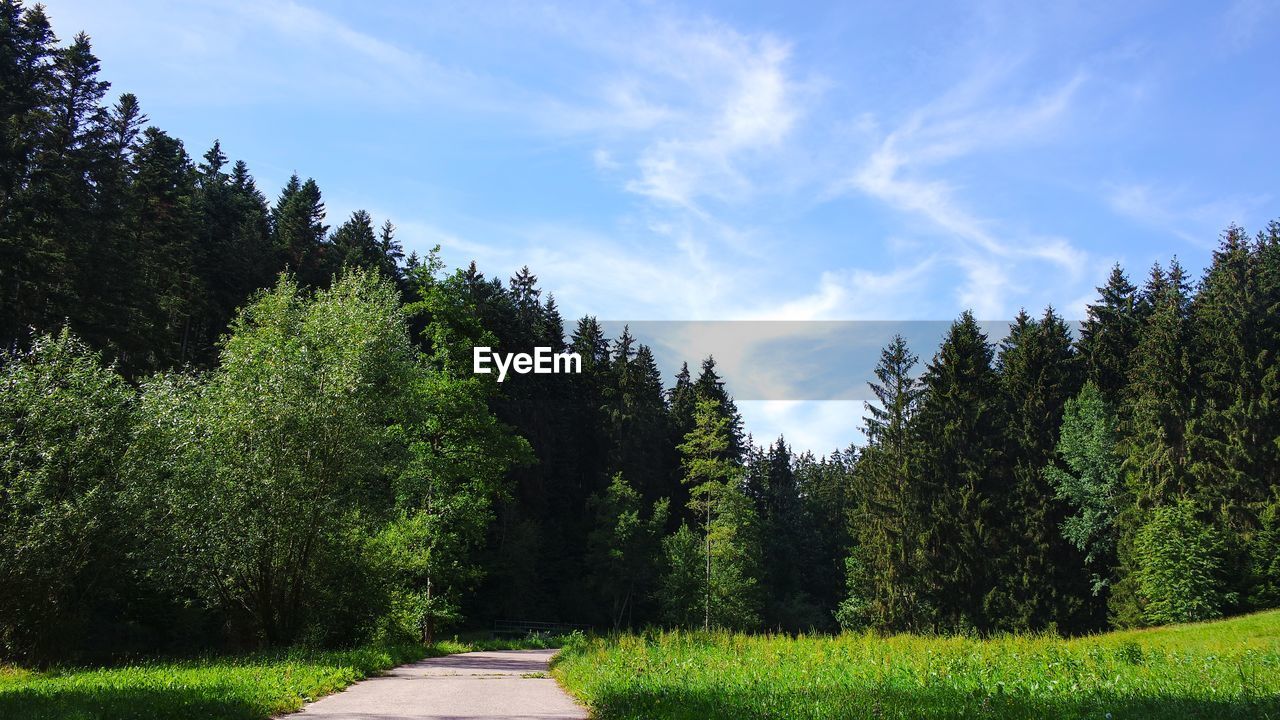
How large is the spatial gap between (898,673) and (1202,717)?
4.68 metres

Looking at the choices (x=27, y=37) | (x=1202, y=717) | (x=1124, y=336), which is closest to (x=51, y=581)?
(x=1202, y=717)

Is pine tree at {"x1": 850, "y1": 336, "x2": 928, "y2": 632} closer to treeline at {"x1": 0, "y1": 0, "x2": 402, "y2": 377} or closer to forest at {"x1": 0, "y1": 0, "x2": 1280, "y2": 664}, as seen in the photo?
forest at {"x1": 0, "y1": 0, "x2": 1280, "y2": 664}

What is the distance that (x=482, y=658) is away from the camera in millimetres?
22797

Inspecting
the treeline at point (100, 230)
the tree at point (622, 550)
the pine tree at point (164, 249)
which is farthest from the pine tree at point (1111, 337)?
the pine tree at point (164, 249)

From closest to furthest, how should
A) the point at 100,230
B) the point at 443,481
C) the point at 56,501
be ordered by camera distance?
1. the point at 56,501
2. the point at 443,481
3. the point at 100,230

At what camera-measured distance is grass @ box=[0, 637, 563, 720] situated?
9.20m

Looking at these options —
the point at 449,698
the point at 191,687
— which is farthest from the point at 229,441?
the point at 449,698

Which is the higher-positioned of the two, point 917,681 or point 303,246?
point 303,246

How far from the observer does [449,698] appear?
39.2 feet

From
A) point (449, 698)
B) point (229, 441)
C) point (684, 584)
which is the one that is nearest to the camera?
point (449, 698)

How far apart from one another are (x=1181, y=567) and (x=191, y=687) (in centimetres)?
4309

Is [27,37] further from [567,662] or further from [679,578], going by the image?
[679,578]

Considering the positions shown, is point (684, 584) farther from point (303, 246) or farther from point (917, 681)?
point (917, 681)

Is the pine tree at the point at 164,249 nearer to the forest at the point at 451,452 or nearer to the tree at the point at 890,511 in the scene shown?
the forest at the point at 451,452
